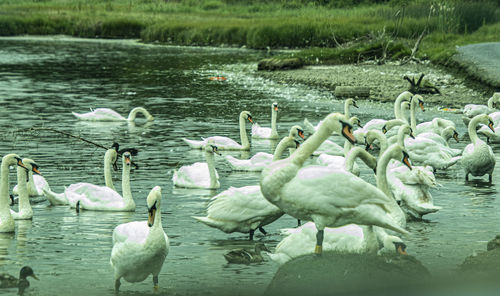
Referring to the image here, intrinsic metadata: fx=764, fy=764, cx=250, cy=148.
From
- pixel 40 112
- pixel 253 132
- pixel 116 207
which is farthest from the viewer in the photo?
pixel 40 112

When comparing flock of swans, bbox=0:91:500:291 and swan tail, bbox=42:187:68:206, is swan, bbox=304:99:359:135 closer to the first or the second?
flock of swans, bbox=0:91:500:291

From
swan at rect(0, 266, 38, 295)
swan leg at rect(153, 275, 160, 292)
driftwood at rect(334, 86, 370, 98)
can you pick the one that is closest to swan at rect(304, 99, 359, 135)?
driftwood at rect(334, 86, 370, 98)

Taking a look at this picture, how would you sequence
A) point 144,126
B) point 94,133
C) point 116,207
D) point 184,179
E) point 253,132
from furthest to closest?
1. point 144,126
2. point 94,133
3. point 253,132
4. point 184,179
5. point 116,207

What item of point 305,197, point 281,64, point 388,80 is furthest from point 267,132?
point 281,64

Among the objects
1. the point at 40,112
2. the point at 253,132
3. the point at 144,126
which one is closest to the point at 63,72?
the point at 40,112

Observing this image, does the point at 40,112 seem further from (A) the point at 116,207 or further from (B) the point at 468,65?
(B) the point at 468,65

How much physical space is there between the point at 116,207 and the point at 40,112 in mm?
13269

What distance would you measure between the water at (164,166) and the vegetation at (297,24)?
288 inches

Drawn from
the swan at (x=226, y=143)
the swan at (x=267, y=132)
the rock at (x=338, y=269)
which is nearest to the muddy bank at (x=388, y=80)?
the swan at (x=267, y=132)

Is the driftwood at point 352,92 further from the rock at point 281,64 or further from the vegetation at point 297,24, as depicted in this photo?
the rock at point 281,64

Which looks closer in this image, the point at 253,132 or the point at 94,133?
the point at 253,132

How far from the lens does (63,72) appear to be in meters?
37.2

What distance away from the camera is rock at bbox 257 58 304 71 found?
112 ft

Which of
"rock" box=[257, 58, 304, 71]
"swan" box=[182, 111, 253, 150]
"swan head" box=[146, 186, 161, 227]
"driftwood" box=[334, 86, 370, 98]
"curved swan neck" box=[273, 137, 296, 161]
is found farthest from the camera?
"rock" box=[257, 58, 304, 71]
